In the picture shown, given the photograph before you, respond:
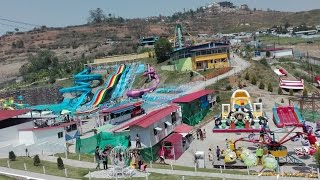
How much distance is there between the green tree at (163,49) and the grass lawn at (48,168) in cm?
6081

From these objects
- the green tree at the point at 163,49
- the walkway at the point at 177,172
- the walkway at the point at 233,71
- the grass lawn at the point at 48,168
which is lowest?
the walkway at the point at 177,172

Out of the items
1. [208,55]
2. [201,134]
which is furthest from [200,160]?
[208,55]

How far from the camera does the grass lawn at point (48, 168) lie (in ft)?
92.8

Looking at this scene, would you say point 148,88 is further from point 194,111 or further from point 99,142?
point 99,142

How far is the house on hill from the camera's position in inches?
1976

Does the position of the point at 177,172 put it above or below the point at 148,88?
below

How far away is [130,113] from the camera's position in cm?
5728

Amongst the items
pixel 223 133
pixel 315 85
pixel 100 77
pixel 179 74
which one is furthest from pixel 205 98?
pixel 100 77

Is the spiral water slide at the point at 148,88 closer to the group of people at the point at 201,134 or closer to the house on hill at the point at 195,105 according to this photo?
the house on hill at the point at 195,105

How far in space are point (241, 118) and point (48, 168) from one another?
24.4m

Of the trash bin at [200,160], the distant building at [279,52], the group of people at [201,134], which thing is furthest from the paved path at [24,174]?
the distant building at [279,52]

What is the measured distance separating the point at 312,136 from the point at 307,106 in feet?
77.4

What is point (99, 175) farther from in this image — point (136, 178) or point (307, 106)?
point (307, 106)

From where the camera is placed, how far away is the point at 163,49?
9281 centimetres
